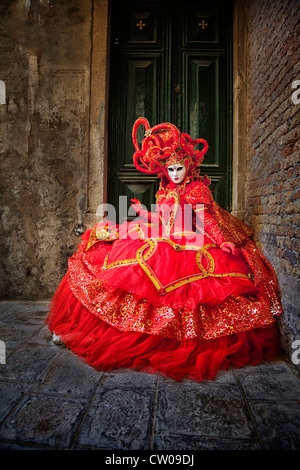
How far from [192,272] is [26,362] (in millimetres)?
1529

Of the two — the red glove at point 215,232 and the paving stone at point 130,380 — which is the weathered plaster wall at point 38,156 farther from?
the paving stone at point 130,380

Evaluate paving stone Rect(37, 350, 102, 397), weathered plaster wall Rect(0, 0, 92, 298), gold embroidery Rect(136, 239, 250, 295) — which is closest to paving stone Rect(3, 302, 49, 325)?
weathered plaster wall Rect(0, 0, 92, 298)

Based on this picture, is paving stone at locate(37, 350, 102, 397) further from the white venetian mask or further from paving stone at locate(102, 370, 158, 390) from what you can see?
the white venetian mask

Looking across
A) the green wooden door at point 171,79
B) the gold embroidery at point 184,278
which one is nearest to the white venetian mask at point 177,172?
the gold embroidery at point 184,278

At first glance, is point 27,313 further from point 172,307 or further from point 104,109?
point 104,109

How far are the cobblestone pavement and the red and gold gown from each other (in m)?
0.13

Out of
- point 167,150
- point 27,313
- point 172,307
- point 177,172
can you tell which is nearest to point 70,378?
point 172,307

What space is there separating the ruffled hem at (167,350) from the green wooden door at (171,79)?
219 cm

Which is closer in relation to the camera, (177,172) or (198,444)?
(198,444)

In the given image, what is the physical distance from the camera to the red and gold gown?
2.01m

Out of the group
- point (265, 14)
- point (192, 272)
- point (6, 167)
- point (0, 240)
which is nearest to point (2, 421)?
point (192, 272)

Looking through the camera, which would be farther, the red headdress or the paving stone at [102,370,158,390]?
the red headdress

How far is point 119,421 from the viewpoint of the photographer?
4.73 ft

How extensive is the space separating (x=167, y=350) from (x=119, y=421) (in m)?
0.70
